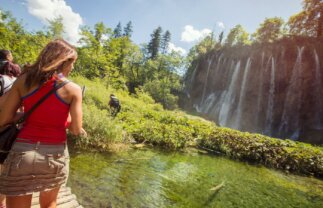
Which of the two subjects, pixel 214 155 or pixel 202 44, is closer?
pixel 214 155

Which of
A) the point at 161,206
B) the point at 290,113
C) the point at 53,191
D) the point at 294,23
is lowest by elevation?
the point at 161,206

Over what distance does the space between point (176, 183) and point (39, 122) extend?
6841 millimetres

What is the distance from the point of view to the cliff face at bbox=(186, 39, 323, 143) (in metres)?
30.8

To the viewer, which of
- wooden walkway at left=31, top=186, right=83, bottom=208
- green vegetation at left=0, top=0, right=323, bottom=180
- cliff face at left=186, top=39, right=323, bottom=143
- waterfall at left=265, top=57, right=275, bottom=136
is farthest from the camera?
waterfall at left=265, top=57, right=275, bottom=136

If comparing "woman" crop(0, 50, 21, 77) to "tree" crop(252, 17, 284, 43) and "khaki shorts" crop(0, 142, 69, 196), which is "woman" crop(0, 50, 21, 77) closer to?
"khaki shorts" crop(0, 142, 69, 196)

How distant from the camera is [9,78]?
11.1 feet

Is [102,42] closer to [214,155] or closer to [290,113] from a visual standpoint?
[214,155]

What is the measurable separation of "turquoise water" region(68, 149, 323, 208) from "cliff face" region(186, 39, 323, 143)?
61.3 feet

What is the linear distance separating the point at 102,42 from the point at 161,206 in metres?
24.7

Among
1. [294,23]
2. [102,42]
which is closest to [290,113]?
[294,23]

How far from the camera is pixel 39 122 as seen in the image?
1999 millimetres

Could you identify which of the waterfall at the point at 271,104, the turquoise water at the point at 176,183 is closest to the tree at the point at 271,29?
the waterfall at the point at 271,104

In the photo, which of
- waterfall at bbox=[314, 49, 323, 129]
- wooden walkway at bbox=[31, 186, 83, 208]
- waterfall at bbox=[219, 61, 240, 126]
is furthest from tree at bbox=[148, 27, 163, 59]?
wooden walkway at bbox=[31, 186, 83, 208]

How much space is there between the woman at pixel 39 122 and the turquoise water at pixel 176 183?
3775 mm
